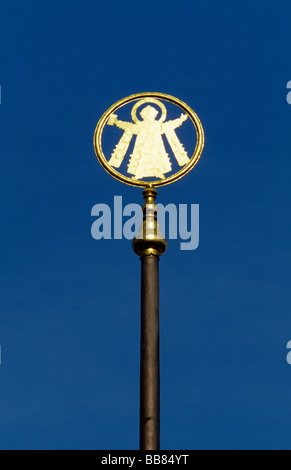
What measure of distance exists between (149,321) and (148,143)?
334 cm

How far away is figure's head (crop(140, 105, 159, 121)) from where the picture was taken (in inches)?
897

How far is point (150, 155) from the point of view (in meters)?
22.2

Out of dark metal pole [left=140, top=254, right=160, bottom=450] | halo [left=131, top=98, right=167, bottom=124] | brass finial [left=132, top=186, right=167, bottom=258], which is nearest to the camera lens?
dark metal pole [left=140, top=254, right=160, bottom=450]

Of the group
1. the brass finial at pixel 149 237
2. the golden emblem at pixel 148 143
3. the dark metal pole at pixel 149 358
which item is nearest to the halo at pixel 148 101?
the golden emblem at pixel 148 143

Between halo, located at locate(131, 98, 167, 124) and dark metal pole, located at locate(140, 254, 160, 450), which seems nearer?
dark metal pole, located at locate(140, 254, 160, 450)

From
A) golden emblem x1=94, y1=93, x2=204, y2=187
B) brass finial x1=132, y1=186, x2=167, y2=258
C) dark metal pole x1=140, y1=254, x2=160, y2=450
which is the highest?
golden emblem x1=94, y1=93, x2=204, y2=187

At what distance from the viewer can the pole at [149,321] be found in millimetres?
19703

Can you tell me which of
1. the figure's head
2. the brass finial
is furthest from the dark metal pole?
the figure's head

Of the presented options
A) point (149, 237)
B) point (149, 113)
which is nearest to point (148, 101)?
point (149, 113)

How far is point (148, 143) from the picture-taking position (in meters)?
22.4

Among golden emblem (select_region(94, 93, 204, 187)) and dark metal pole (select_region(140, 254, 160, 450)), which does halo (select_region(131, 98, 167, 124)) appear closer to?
golden emblem (select_region(94, 93, 204, 187))
